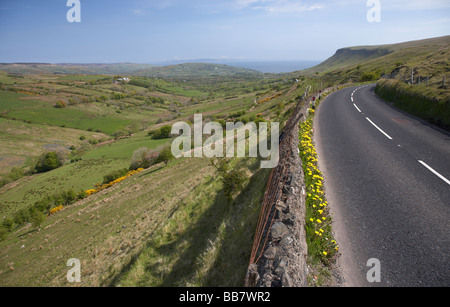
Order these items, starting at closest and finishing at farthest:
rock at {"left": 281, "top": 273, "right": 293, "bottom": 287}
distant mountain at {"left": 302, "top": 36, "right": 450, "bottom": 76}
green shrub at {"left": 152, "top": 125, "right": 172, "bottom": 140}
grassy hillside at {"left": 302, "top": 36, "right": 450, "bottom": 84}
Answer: rock at {"left": 281, "top": 273, "right": 293, "bottom": 287} < grassy hillside at {"left": 302, "top": 36, "right": 450, "bottom": 84} < distant mountain at {"left": 302, "top": 36, "right": 450, "bottom": 76} < green shrub at {"left": 152, "top": 125, "right": 172, "bottom": 140}

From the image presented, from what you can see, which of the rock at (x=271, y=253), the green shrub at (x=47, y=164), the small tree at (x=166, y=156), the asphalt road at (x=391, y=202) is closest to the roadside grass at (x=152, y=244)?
the rock at (x=271, y=253)

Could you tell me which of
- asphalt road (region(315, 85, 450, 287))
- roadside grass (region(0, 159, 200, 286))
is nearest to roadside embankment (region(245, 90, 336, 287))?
asphalt road (region(315, 85, 450, 287))

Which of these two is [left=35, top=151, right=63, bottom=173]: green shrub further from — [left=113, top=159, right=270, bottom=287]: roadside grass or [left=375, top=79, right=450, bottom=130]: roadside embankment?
[left=375, top=79, right=450, bottom=130]: roadside embankment

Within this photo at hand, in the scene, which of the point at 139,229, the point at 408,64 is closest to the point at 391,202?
the point at 139,229

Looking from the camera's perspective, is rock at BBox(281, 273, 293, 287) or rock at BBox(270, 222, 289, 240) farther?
rock at BBox(270, 222, 289, 240)

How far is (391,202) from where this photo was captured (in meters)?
6.42

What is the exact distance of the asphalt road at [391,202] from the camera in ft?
14.6

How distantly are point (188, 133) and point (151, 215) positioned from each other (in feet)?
181

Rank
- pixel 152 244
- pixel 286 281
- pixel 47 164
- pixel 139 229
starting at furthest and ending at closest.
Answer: pixel 47 164 < pixel 139 229 < pixel 152 244 < pixel 286 281

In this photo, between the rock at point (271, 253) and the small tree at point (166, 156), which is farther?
the small tree at point (166, 156)

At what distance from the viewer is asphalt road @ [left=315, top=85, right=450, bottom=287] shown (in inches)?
175

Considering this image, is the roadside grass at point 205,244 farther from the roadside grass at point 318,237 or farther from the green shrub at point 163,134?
the green shrub at point 163,134

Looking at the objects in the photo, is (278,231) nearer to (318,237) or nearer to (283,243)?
(283,243)
